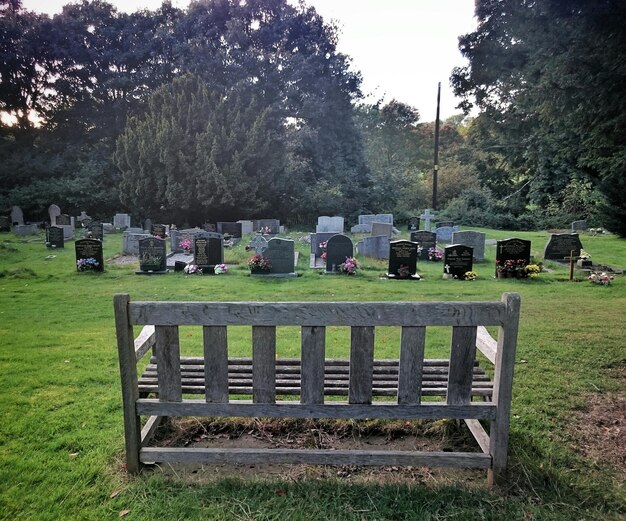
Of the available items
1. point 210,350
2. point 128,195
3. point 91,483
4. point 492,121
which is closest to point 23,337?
point 91,483

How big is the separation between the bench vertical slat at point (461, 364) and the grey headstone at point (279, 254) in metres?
9.71

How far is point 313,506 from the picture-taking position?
2.51 metres

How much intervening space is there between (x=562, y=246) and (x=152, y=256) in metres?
12.9

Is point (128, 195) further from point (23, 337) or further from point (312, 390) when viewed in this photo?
point (312, 390)

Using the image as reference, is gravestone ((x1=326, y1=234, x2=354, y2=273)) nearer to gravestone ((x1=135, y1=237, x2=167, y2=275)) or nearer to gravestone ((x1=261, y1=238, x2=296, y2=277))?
gravestone ((x1=261, y1=238, x2=296, y2=277))

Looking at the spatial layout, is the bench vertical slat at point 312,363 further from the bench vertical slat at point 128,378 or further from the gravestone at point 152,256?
the gravestone at point 152,256

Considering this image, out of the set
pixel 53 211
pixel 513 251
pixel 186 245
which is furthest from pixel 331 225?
pixel 53 211

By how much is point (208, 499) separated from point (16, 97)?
39.7 meters

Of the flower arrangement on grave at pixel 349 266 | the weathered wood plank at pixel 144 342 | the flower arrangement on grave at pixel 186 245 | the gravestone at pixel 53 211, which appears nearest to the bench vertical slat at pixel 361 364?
the weathered wood plank at pixel 144 342

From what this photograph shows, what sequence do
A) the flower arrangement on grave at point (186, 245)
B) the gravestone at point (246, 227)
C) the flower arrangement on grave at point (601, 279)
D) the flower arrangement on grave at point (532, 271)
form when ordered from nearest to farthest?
A: the flower arrangement on grave at point (601, 279)
the flower arrangement on grave at point (532, 271)
the flower arrangement on grave at point (186, 245)
the gravestone at point (246, 227)

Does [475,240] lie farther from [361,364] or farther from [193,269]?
[361,364]

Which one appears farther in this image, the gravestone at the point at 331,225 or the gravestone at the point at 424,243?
the gravestone at the point at 331,225

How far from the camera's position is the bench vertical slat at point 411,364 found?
257 cm

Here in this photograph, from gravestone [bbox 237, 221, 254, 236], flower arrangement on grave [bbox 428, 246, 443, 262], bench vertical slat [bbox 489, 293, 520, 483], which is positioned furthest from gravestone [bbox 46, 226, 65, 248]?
bench vertical slat [bbox 489, 293, 520, 483]
